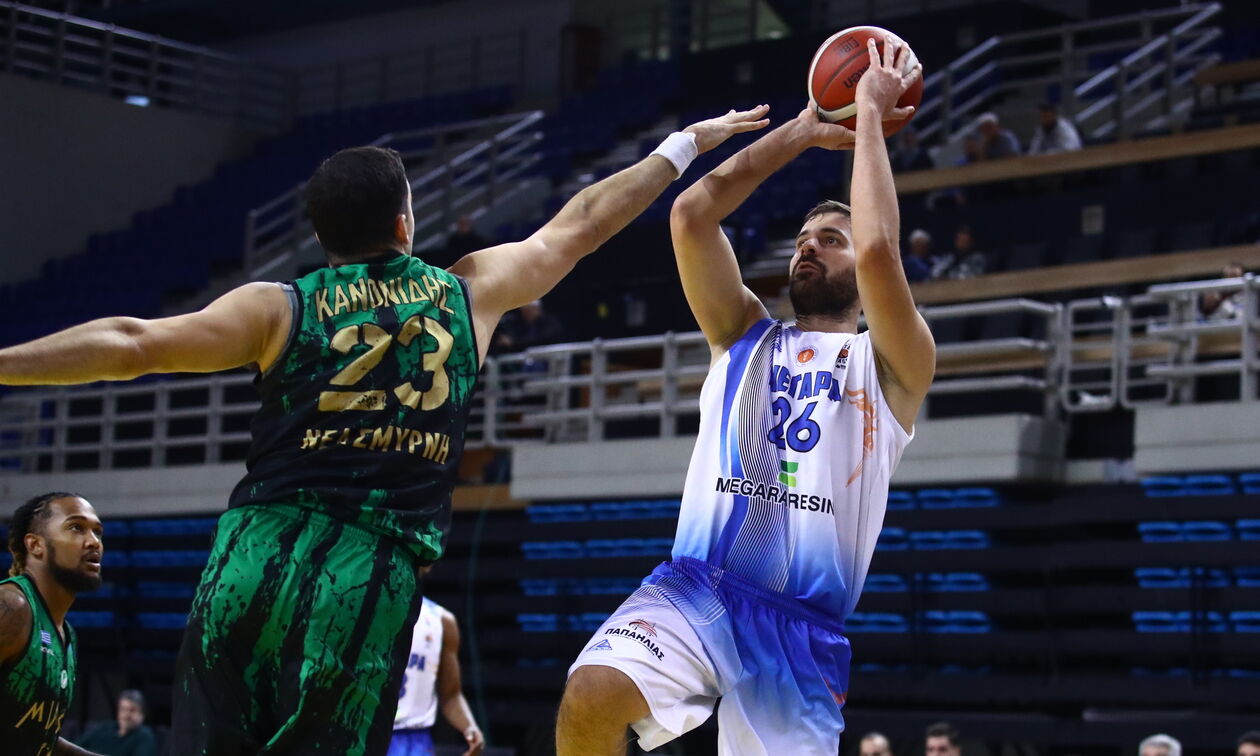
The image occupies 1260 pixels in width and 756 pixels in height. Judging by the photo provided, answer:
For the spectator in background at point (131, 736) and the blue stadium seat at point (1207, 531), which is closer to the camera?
the blue stadium seat at point (1207, 531)

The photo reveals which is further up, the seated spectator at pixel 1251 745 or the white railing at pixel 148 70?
the white railing at pixel 148 70

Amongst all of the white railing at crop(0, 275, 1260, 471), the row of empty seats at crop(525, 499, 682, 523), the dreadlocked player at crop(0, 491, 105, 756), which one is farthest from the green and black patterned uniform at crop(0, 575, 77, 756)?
the row of empty seats at crop(525, 499, 682, 523)

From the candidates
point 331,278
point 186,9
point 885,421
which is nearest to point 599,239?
point 331,278

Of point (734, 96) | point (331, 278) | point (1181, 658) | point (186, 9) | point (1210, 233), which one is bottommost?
point (1181, 658)

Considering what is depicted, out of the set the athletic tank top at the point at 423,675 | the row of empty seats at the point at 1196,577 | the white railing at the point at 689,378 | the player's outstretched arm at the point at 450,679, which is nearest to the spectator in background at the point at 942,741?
the row of empty seats at the point at 1196,577

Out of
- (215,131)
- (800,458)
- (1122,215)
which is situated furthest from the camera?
(215,131)

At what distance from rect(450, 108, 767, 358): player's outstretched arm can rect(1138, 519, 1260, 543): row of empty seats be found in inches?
271

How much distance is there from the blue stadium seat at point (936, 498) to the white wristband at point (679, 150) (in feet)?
23.7

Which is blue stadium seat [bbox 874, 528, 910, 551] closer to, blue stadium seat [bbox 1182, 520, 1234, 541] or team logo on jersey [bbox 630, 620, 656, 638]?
blue stadium seat [bbox 1182, 520, 1234, 541]

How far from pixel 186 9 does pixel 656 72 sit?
A: 28.1 ft

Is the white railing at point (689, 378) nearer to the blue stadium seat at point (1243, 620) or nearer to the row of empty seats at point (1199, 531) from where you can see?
the row of empty seats at point (1199, 531)

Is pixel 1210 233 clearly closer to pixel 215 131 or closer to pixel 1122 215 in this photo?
pixel 1122 215

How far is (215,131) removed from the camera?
80.1 ft

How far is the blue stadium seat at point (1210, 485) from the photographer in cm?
996
